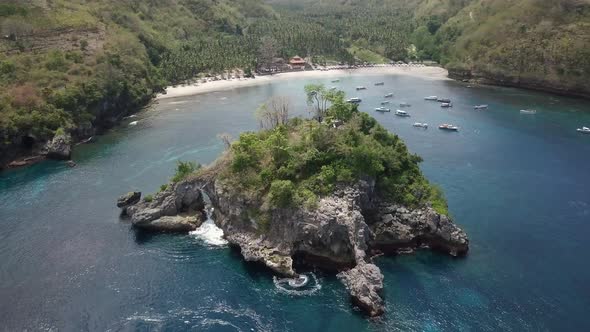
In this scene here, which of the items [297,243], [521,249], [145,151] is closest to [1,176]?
[145,151]

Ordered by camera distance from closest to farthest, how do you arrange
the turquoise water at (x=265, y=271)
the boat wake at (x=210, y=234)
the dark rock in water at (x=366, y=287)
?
the dark rock in water at (x=366, y=287)
the turquoise water at (x=265, y=271)
the boat wake at (x=210, y=234)

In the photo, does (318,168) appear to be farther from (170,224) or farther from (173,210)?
(170,224)

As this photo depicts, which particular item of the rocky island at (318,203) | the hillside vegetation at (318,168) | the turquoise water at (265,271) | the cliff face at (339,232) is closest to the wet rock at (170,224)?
the rocky island at (318,203)

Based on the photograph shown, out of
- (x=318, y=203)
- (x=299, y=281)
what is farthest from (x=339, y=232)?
(x=299, y=281)

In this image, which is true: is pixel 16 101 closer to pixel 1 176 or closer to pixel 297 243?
pixel 1 176

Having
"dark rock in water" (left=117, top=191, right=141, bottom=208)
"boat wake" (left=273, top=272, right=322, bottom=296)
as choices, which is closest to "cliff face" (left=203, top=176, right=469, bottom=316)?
"boat wake" (left=273, top=272, right=322, bottom=296)

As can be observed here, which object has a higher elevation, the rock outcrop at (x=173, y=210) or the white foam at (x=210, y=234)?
the rock outcrop at (x=173, y=210)

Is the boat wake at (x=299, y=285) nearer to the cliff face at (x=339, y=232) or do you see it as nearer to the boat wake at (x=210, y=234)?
the cliff face at (x=339, y=232)
